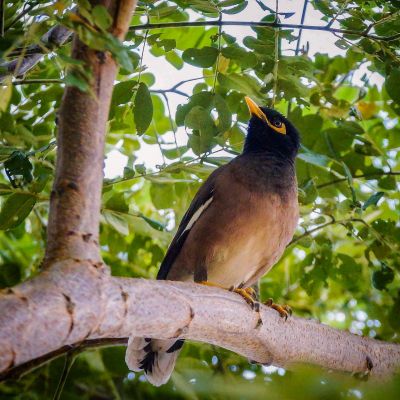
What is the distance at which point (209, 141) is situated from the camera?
301 cm

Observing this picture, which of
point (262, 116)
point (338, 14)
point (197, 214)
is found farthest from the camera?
point (262, 116)

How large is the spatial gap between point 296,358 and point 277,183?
1.28 m

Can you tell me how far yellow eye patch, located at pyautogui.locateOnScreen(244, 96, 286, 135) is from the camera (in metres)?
3.47

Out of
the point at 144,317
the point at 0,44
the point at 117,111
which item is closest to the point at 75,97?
the point at 0,44

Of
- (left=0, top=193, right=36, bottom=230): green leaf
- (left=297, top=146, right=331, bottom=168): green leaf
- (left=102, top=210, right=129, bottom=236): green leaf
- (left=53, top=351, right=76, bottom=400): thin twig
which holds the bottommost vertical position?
(left=53, top=351, right=76, bottom=400): thin twig

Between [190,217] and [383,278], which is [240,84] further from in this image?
[383,278]

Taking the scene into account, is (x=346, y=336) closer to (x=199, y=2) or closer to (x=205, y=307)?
(x=205, y=307)

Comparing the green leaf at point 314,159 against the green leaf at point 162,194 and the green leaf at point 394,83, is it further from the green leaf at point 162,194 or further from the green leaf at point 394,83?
the green leaf at point 162,194

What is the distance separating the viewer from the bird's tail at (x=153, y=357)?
10.6 feet

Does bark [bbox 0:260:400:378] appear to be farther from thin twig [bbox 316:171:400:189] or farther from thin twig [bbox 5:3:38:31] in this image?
thin twig [bbox 5:3:38:31]

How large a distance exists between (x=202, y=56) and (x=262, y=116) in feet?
2.91

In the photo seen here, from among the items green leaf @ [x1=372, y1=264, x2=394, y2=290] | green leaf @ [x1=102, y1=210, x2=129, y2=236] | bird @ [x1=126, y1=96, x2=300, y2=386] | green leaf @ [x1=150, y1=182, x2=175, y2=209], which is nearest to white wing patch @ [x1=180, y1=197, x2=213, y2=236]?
bird @ [x1=126, y1=96, x2=300, y2=386]

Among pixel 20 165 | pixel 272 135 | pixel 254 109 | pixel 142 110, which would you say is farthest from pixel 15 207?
pixel 272 135

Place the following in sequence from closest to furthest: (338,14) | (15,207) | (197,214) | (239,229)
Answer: (338,14)
(15,207)
(239,229)
(197,214)
